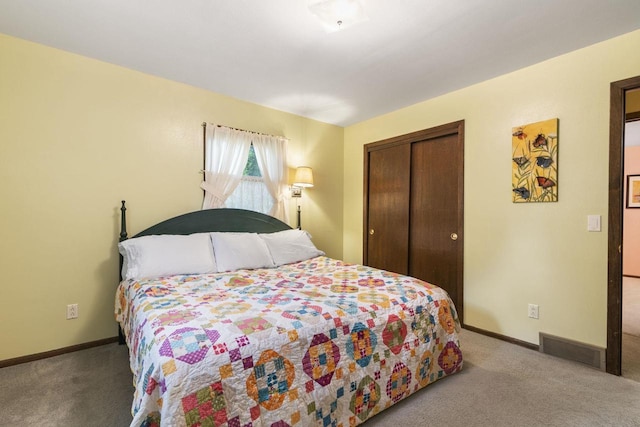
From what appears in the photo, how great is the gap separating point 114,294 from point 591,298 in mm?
3822

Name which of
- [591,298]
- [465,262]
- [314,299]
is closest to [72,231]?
[314,299]

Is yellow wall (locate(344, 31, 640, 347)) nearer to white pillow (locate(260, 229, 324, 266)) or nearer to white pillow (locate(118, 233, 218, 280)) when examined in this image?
white pillow (locate(260, 229, 324, 266))

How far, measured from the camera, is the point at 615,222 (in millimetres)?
2148

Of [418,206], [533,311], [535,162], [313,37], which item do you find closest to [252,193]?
[313,37]

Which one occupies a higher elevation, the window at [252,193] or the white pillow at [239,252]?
the window at [252,193]

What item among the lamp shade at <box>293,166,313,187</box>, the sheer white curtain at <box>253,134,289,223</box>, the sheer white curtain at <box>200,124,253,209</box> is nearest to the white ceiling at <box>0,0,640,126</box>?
the sheer white curtain at <box>200,124,253,209</box>

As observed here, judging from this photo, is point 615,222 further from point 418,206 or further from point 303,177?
point 303,177

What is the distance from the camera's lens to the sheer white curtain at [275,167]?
3451mm

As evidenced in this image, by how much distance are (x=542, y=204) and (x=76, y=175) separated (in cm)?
382

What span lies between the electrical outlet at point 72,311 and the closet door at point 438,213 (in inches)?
128

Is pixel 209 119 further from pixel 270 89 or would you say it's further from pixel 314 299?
pixel 314 299

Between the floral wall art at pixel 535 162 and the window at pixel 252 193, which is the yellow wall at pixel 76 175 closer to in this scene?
the window at pixel 252 193

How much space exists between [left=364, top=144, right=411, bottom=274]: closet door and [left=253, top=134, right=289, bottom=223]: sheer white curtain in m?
1.15

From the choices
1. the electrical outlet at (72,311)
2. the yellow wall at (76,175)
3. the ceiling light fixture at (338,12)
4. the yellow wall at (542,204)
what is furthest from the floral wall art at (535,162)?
the electrical outlet at (72,311)
